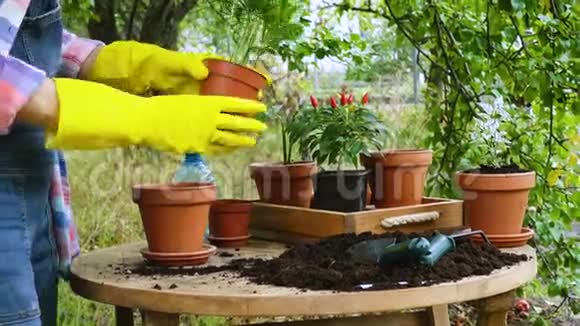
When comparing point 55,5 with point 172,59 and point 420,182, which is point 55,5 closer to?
point 172,59

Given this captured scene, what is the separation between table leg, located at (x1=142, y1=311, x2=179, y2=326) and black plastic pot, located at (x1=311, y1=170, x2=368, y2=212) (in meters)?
0.46

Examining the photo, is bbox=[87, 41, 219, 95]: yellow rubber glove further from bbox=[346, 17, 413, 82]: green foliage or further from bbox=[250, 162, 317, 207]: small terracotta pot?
bbox=[346, 17, 413, 82]: green foliage

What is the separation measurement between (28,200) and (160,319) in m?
0.25

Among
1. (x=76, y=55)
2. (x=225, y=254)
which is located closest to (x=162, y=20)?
(x=76, y=55)

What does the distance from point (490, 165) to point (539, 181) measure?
2.02ft

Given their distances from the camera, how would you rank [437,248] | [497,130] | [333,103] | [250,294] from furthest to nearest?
[497,130], [333,103], [437,248], [250,294]

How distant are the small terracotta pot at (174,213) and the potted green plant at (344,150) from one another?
0.94ft

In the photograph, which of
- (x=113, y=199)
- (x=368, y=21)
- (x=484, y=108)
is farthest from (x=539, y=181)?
(x=113, y=199)

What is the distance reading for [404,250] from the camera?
4.04 feet

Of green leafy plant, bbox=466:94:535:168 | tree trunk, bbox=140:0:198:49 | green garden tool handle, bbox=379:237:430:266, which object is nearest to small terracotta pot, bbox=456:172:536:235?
green leafy plant, bbox=466:94:535:168

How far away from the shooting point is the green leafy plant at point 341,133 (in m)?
1.59

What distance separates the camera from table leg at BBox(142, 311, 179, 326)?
121 cm

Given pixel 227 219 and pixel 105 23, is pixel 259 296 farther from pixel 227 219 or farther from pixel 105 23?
pixel 105 23

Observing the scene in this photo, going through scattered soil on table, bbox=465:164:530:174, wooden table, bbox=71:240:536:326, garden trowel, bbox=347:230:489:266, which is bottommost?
wooden table, bbox=71:240:536:326
